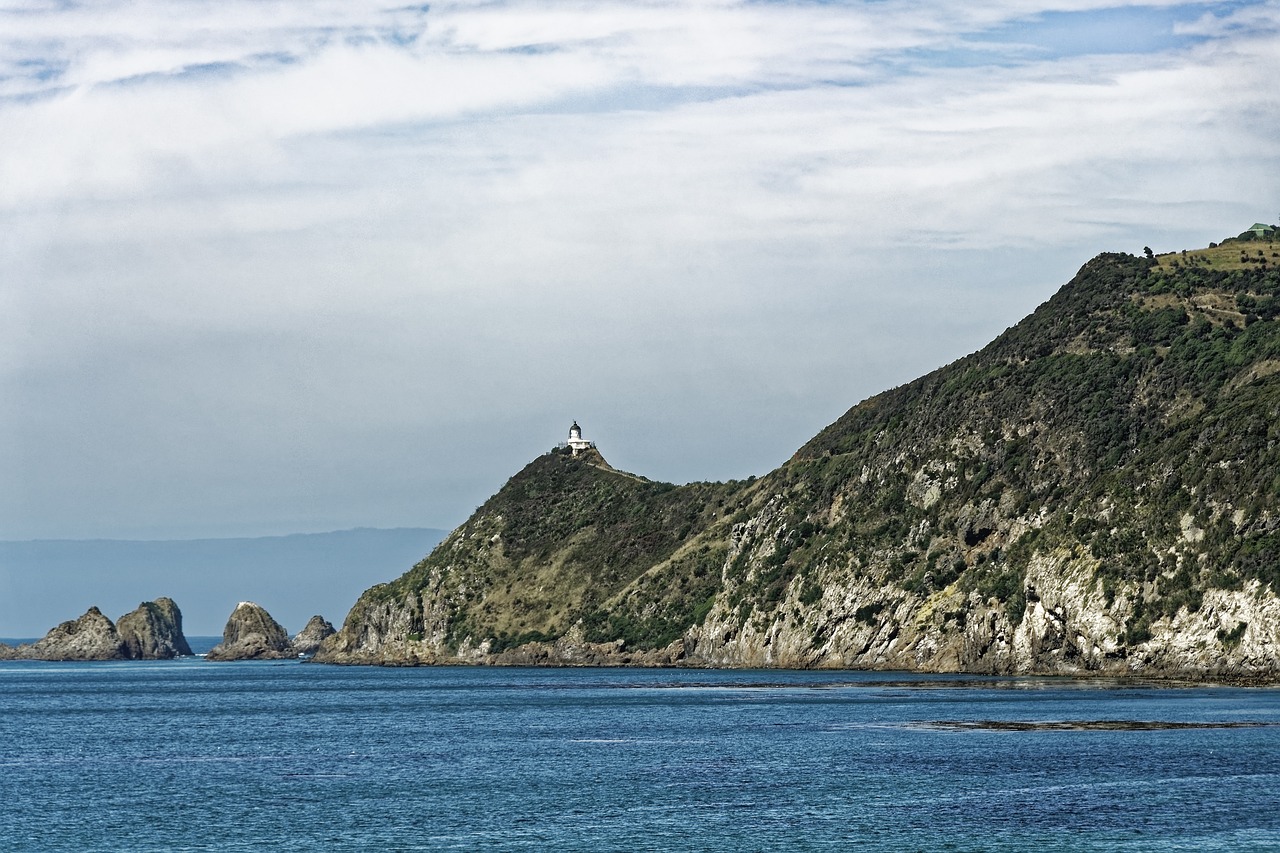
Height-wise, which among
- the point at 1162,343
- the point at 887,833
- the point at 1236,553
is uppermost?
the point at 1162,343

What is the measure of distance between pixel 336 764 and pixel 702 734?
26006 millimetres

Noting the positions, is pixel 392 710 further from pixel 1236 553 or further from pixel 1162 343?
pixel 1162 343

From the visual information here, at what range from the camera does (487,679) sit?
19950cm

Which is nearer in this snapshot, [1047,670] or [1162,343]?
[1047,670]

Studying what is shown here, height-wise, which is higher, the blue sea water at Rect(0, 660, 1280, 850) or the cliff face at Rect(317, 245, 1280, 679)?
the cliff face at Rect(317, 245, 1280, 679)

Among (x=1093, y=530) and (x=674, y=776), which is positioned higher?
(x=1093, y=530)

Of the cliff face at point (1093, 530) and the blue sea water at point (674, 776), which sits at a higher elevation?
the cliff face at point (1093, 530)

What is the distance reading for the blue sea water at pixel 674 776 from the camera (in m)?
62.2

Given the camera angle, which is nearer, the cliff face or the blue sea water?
the blue sea water

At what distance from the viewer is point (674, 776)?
81188 mm

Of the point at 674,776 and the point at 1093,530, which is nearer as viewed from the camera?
the point at 674,776

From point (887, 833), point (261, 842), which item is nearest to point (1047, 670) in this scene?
point (887, 833)

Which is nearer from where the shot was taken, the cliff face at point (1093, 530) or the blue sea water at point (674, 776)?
the blue sea water at point (674, 776)

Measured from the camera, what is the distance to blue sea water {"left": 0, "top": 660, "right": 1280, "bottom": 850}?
62250 millimetres
